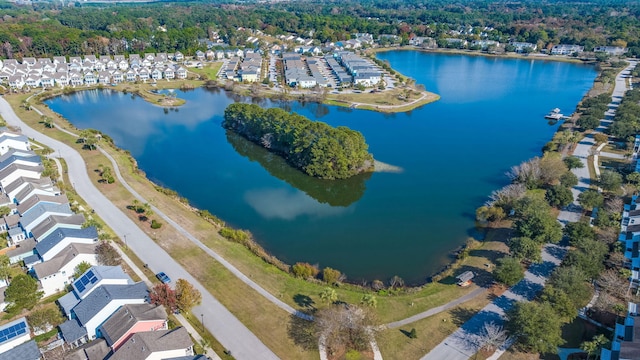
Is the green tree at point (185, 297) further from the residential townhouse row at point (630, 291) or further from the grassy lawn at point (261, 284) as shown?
the residential townhouse row at point (630, 291)

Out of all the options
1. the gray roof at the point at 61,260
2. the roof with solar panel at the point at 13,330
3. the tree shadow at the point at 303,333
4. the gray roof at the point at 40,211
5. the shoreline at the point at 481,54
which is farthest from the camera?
the shoreline at the point at 481,54

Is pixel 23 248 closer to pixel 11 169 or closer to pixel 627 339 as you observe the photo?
pixel 11 169

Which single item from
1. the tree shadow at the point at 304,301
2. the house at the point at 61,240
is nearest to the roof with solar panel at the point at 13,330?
the house at the point at 61,240

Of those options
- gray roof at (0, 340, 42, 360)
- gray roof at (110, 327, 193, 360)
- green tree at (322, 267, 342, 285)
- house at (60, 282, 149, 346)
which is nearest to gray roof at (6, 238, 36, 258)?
house at (60, 282, 149, 346)

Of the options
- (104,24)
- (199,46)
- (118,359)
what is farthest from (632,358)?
(104,24)

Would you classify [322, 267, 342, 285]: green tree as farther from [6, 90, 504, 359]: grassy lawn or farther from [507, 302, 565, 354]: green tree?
[507, 302, 565, 354]: green tree

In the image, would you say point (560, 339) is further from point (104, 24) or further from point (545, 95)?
point (104, 24)

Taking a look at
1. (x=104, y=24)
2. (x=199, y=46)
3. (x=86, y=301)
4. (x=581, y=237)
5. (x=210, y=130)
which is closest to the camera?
(x=86, y=301)
